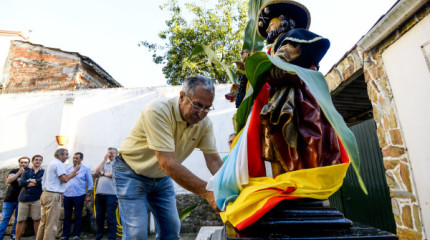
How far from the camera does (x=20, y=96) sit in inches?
284

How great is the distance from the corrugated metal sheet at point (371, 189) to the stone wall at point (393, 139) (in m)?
1.45

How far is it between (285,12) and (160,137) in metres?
1.33

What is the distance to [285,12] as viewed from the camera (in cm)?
193

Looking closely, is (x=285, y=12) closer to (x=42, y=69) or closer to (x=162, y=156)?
(x=162, y=156)

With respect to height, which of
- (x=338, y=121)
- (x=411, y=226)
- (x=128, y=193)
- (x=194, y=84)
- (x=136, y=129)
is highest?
(x=194, y=84)

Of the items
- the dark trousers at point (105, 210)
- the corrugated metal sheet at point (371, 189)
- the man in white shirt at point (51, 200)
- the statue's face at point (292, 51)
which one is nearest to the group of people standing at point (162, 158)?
the statue's face at point (292, 51)

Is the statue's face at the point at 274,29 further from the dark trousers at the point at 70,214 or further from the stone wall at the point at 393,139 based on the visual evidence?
the dark trousers at the point at 70,214

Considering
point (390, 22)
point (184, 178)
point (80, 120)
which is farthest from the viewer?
point (80, 120)

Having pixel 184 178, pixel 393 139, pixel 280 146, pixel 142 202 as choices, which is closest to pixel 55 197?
pixel 142 202

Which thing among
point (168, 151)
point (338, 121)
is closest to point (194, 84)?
point (168, 151)

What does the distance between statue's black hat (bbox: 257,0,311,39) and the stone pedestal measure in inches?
54.4

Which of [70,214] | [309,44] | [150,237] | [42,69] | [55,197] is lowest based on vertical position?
[150,237]

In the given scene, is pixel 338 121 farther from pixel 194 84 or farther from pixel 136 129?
pixel 136 129

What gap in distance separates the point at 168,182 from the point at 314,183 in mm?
1458
